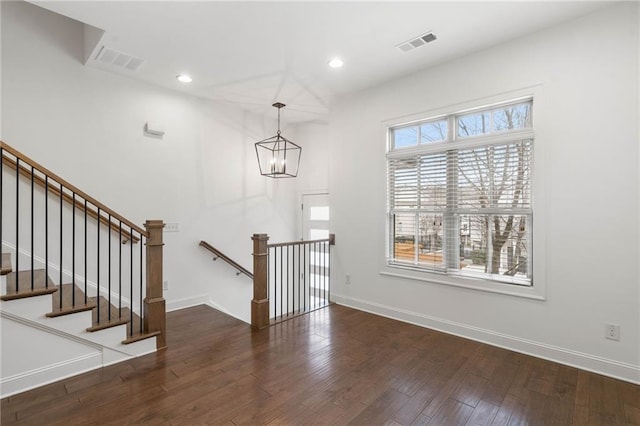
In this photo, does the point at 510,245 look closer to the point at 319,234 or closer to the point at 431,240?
the point at 431,240

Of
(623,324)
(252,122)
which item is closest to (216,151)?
(252,122)

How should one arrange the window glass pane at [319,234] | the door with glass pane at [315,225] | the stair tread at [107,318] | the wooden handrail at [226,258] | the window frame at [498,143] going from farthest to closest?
the window glass pane at [319,234] < the door with glass pane at [315,225] < the wooden handrail at [226,258] < the window frame at [498,143] < the stair tread at [107,318]

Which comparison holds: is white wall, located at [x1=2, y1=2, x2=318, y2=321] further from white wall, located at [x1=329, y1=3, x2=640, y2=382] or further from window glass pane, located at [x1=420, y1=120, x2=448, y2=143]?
white wall, located at [x1=329, y1=3, x2=640, y2=382]

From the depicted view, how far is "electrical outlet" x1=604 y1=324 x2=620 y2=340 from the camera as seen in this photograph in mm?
2525

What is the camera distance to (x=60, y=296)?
2521mm

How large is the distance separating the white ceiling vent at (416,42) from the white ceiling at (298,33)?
60 millimetres

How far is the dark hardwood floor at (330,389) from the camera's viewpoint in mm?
2043

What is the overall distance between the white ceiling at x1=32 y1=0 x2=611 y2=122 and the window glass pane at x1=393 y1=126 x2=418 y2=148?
2.16 ft

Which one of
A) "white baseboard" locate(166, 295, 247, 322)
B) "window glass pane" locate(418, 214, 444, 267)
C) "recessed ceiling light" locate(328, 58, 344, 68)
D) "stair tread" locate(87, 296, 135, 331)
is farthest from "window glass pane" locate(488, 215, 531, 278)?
"stair tread" locate(87, 296, 135, 331)

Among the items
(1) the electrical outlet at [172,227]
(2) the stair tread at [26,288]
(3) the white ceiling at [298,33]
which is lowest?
(2) the stair tread at [26,288]

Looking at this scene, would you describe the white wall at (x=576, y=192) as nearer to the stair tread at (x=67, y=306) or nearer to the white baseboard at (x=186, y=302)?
the white baseboard at (x=186, y=302)

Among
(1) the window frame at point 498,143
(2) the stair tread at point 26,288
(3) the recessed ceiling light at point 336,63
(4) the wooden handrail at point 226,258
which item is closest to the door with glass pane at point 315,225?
(4) the wooden handrail at point 226,258

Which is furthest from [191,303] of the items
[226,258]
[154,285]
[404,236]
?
[404,236]

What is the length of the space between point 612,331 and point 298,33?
3.74m
